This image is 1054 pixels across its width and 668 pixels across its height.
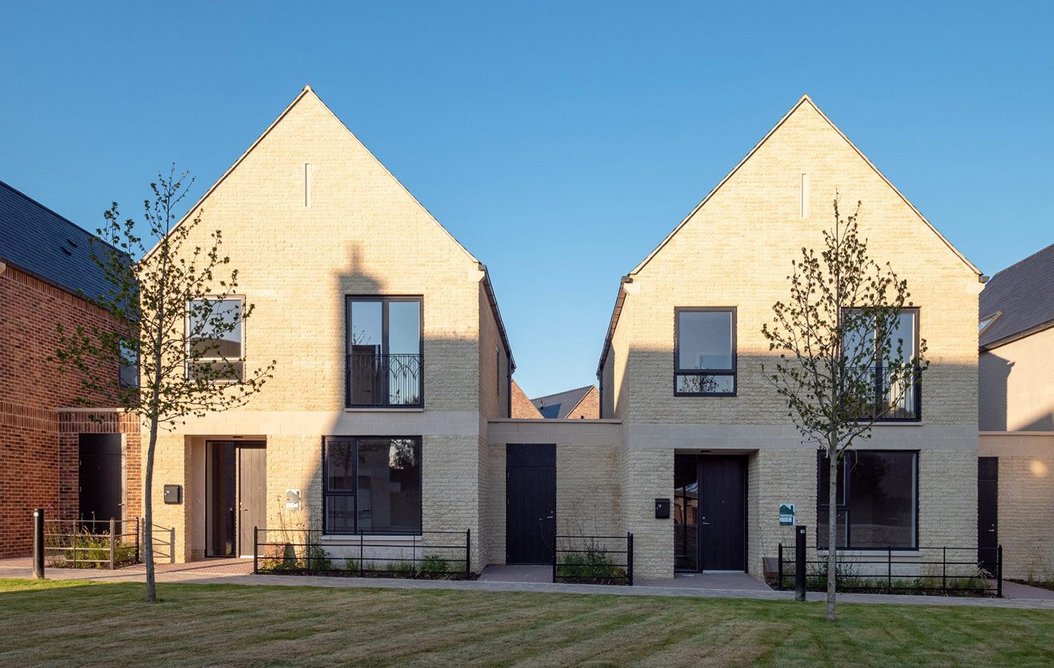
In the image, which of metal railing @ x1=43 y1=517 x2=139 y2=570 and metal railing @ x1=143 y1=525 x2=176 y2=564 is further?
metal railing @ x1=143 y1=525 x2=176 y2=564

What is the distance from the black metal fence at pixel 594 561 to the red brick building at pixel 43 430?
861cm

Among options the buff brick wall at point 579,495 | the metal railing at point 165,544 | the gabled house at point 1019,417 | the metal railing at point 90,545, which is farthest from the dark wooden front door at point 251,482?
the gabled house at point 1019,417

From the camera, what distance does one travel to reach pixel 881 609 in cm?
1300

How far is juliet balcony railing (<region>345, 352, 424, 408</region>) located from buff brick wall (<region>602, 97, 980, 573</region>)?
13.6ft

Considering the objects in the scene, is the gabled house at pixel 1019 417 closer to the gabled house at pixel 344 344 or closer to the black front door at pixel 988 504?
the black front door at pixel 988 504

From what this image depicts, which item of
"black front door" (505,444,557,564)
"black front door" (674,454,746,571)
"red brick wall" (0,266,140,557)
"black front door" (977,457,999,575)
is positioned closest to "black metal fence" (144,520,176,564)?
"red brick wall" (0,266,140,557)

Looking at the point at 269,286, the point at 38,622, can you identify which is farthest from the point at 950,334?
the point at 38,622

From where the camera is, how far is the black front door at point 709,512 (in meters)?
17.1

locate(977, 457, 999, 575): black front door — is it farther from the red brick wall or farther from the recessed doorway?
the red brick wall

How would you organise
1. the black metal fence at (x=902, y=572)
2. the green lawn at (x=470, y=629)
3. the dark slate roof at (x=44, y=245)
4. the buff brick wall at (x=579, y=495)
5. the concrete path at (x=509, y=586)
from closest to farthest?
the green lawn at (x=470, y=629) → the concrete path at (x=509, y=586) → the black metal fence at (x=902, y=572) → the buff brick wall at (x=579, y=495) → the dark slate roof at (x=44, y=245)

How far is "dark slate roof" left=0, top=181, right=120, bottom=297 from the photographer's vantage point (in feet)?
61.2

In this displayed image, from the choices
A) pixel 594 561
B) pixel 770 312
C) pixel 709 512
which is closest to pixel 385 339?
pixel 594 561

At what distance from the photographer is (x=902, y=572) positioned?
15.9 metres

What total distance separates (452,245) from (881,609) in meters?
9.68
